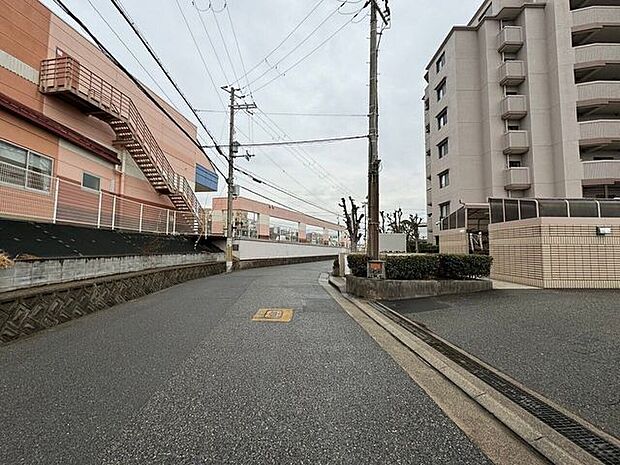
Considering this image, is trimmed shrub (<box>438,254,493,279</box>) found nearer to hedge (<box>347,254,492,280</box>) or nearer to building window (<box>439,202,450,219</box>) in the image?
hedge (<box>347,254,492,280</box>)

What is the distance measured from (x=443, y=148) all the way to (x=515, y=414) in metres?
27.2

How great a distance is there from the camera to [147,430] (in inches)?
113

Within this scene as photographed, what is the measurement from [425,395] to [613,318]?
18.8ft

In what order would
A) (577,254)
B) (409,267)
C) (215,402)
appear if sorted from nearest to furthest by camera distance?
(215,402) < (409,267) < (577,254)

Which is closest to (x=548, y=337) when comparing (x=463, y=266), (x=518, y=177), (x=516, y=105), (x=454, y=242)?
(x=463, y=266)

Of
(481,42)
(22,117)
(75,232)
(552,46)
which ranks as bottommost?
(75,232)

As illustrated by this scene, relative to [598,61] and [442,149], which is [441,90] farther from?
[598,61]

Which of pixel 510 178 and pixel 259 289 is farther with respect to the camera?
pixel 510 178

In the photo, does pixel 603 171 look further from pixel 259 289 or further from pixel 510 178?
pixel 259 289

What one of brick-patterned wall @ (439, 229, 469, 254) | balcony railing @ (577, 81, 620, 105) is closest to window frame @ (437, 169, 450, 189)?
brick-patterned wall @ (439, 229, 469, 254)

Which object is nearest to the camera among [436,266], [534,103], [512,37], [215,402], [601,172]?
[215,402]

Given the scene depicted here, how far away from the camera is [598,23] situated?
68.4 ft

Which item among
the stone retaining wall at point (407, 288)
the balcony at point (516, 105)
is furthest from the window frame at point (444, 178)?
the stone retaining wall at point (407, 288)

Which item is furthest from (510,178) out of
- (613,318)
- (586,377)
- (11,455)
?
(11,455)
